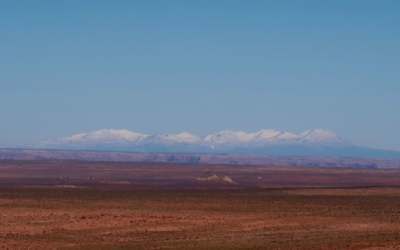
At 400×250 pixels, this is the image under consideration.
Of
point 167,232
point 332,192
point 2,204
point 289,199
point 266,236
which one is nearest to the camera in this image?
point 266,236

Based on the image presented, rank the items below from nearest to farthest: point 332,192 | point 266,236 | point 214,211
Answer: point 266,236 → point 214,211 → point 332,192

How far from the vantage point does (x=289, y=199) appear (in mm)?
58625

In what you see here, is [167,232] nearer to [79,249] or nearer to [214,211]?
[79,249]

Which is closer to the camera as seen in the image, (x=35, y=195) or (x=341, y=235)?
(x=341, y=235)

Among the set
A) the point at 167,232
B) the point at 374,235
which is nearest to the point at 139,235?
the point at 167,232

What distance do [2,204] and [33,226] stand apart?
13.0 m

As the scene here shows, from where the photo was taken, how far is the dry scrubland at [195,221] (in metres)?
32.8

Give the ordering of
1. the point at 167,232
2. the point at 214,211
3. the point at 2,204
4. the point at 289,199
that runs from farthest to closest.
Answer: the point at 289,199 < the point at 2,204 < the point at 214,211 < the point at 167,232

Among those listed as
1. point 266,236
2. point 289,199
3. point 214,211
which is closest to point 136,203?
point 214,211

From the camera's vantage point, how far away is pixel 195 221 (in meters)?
42.3

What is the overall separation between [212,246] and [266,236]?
14.3ft

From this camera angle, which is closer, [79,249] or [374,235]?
[79,249]

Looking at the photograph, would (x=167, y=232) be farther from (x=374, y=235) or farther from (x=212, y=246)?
(x=374, y=235)

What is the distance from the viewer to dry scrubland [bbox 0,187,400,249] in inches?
1291
